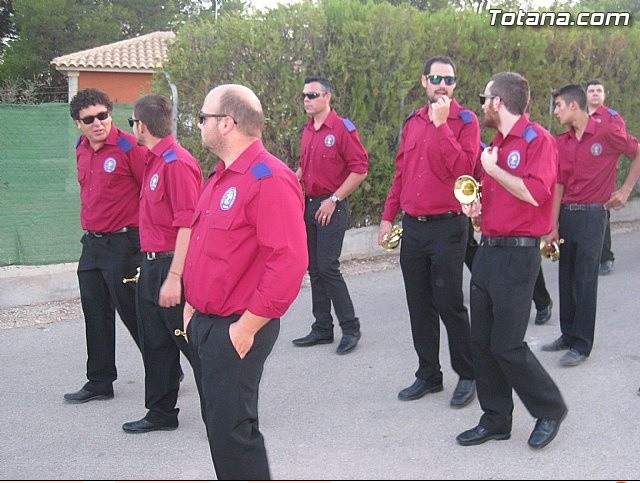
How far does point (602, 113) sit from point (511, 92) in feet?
9.46

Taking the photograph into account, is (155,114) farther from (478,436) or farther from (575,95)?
(575,95)

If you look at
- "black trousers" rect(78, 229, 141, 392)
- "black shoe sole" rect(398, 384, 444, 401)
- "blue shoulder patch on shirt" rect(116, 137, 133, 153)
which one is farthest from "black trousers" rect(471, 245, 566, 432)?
"blue shoulder patch on shirt" rect(116, 137, 133, 153)

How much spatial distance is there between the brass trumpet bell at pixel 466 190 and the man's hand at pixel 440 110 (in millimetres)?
433

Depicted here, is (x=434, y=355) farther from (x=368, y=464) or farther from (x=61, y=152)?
(x=61, y=152)

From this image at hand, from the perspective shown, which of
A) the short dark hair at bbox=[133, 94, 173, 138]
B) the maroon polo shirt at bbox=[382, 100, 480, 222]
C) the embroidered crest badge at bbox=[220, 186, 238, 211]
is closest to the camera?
the embroidered crest badge at bbox=[220, 186, 238, 211]

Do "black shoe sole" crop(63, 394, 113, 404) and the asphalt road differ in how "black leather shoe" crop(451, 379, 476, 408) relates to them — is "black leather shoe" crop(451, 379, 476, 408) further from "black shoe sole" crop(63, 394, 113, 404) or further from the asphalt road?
"black shoe sole" crop(63, 394, 113, 404)

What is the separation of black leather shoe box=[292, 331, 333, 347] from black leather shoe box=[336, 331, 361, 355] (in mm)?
204

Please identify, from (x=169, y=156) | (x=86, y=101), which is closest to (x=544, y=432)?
(x=169, y=156)

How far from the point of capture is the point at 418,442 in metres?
4.59

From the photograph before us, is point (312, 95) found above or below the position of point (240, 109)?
above

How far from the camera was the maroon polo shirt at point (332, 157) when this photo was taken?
6.37 m

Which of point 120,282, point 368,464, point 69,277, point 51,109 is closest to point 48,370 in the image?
point 120,282

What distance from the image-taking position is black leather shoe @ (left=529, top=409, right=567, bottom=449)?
4410 mm

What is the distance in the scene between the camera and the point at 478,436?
453 centimetres
